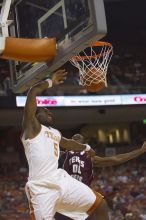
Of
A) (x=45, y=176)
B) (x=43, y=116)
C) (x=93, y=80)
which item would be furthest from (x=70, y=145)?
(x=93, y=80)

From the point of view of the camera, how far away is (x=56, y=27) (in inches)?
193

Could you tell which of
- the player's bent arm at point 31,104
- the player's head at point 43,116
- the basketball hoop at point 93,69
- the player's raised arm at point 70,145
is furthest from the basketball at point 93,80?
the player's bent arm at point 31,104

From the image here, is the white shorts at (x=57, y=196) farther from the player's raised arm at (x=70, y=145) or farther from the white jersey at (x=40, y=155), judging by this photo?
the player's raised arm at (x=70, y=145)

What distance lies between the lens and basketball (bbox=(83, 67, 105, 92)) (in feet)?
21.2

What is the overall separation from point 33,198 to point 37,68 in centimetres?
126

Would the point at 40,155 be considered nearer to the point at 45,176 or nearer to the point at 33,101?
the point at 45,176

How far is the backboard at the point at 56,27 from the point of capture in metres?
4.24

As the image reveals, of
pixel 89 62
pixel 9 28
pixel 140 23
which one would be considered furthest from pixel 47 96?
pixel 9 28

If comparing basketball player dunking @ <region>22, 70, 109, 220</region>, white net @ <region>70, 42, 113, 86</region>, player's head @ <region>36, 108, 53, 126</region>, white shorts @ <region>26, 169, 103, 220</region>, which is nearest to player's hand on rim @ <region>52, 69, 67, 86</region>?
basketball player dunking @ <region>22, 70, 109, 220</region>

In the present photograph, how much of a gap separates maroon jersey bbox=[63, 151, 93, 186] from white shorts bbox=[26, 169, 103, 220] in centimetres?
126

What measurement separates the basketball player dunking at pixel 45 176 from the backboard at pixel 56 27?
279 millimetres

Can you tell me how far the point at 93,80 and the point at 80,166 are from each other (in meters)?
1.15

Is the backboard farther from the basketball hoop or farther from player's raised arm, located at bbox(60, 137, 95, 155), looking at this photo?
the basketball hoop

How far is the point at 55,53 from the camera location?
461 centimetres
